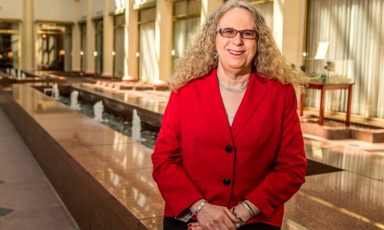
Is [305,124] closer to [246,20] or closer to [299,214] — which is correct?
[299,214]

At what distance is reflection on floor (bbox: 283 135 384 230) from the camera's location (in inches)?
121

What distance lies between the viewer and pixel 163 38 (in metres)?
19.1

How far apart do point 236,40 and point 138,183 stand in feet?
6.89

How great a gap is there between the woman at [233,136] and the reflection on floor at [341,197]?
118 centimetres

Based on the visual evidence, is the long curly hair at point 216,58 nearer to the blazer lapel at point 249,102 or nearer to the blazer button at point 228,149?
the blazer lapel at point 249,102

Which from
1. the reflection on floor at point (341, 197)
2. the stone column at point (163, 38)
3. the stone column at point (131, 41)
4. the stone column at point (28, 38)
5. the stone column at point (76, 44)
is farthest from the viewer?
the stone column at point (76, 44)

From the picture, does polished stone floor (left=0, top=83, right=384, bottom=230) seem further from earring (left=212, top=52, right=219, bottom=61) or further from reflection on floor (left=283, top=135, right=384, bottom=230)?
earring (left=212, top=52, right=219, bottom=61)

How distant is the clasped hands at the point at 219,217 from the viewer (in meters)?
1.71

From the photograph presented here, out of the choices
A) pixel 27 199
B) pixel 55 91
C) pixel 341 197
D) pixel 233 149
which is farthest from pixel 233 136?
pixel 55 91

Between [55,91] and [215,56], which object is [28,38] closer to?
[55,91]

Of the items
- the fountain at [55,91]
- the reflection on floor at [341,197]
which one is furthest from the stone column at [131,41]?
the reflection on floor at [341,197]

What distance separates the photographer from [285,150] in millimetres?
1811

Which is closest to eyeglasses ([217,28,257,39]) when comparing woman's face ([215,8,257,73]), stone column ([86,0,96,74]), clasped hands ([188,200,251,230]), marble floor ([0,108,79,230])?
woman's face ([215,8,257,73])

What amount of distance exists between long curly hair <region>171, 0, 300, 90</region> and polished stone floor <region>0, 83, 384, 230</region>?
1124 mm
